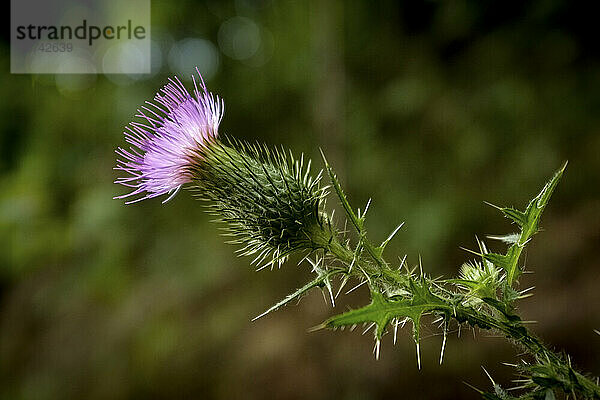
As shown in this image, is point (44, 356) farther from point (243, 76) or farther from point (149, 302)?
point (243, 76)

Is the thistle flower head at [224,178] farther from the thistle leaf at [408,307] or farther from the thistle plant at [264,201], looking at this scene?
the thistle leaf at [408,307]

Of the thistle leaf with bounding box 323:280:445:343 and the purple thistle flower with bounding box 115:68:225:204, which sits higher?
the purple thistle flower with bounding box 115:68:225:204

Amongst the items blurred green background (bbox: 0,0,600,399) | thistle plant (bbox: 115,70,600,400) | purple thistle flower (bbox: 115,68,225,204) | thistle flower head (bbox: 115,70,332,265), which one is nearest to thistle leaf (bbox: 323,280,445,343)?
thistle plant (bbox: 115,70,600,400)

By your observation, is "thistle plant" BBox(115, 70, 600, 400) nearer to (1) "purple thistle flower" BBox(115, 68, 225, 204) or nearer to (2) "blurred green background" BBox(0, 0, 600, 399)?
(1) "purple thistle flower" BBox(115, 68, 225, 204)

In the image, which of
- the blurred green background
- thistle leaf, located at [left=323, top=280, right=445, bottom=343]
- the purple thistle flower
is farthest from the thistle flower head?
the blurred green background

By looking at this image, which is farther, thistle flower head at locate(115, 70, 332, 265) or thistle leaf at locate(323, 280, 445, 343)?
thistle flower head at locate(115, 70, 332, 265)

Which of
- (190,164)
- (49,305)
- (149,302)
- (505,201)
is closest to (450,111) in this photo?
(505,201)

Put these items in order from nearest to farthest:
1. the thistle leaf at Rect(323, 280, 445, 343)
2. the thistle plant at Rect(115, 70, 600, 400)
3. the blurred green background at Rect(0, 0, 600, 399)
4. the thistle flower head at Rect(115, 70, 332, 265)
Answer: the thistle leaf at Rect(323, 280, 445, 343), the thistle plant at Rect(115, 70, 600, 400), the thistle flower head at Rect(115, 70, 332, 265), the blurred green background at Rect(0, 0, 600, 399)

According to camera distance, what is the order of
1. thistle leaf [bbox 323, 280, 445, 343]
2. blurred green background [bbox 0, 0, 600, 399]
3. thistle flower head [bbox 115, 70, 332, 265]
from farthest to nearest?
blurred green background [bbox 0, 0, 600, 399] < thistle flower head [bbox 115, 70, 332, 265] < thistle leaf [bbox 323, 280, 445, 343]

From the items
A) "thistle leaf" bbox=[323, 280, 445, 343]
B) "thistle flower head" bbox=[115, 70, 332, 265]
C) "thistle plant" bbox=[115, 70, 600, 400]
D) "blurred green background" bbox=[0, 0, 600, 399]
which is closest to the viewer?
"thistle leaf" bbox=[323, 280, 445, 343]

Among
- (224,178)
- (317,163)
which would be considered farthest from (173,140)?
(317,163)
